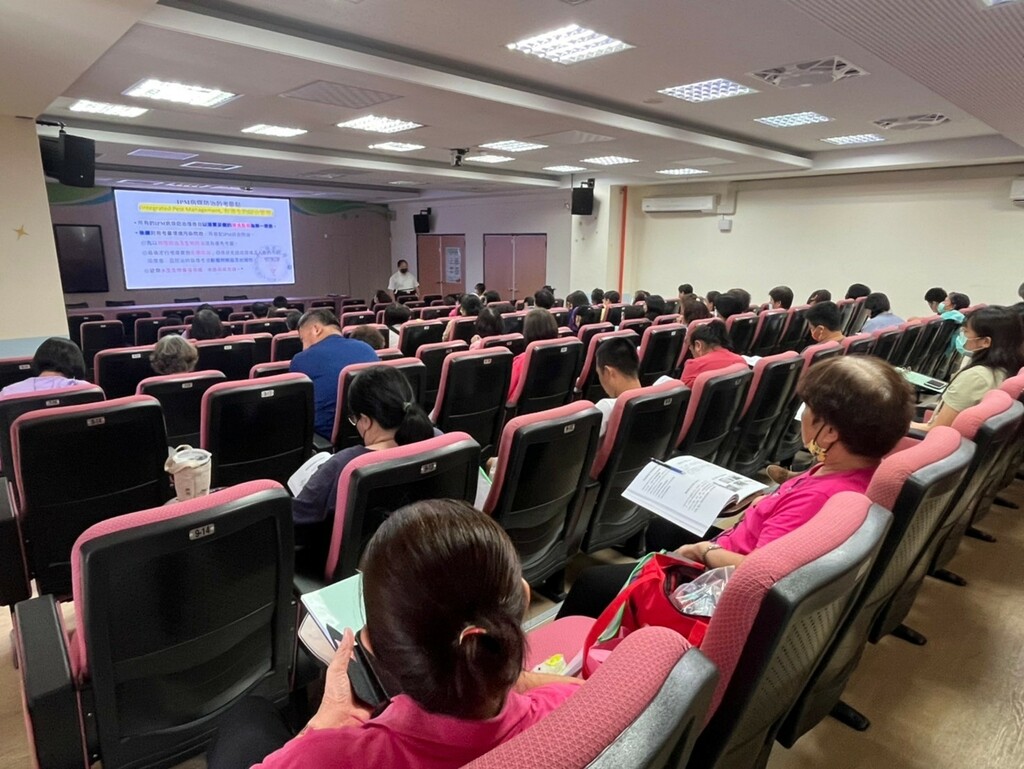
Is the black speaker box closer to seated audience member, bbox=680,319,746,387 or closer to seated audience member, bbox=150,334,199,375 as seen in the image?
seated audience member, bbox=680,319,746,387

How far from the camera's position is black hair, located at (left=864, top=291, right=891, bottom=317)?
6280mm

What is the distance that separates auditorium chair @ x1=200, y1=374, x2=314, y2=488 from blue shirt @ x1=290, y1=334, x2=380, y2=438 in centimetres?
48

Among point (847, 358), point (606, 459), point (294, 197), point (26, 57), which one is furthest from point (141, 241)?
point (847, 358)

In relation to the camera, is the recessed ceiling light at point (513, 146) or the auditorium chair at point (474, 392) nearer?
the auditorium chair at point (474, 392)

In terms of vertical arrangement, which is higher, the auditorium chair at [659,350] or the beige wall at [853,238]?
the beige wall at [853,238]

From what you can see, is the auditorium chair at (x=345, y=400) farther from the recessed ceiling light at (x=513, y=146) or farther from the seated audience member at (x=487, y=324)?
the recessed ceiling light at (x=513, y=146)

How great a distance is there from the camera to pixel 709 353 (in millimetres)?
3326

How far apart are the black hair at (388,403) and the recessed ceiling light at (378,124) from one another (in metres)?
4.74

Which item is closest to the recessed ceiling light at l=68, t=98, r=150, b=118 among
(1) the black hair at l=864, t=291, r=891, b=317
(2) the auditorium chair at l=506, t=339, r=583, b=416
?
(2) the auditorium chair at l=506, t=339, r=583, b=416

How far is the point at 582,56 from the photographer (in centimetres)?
403

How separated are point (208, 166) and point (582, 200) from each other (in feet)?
20.7

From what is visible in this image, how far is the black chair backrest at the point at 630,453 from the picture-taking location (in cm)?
221

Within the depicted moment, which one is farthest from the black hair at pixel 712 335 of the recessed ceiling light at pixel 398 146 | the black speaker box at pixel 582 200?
the black speaker box at pixel 582 200

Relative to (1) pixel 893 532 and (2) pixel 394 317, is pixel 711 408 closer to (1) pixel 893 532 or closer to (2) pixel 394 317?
(1) pixel 893 532
